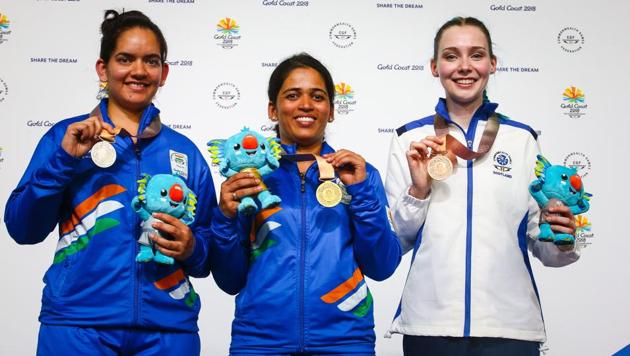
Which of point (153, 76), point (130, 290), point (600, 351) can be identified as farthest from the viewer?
point (600, 351)

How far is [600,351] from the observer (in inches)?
152

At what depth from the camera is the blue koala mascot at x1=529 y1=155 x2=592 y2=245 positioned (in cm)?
194

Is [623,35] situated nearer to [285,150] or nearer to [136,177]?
[285,150]

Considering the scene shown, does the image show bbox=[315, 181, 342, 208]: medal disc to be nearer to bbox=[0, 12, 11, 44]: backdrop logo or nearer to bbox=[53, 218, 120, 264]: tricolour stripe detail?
bbox=[53, 218, 120, 264]: tricolour stripe detail

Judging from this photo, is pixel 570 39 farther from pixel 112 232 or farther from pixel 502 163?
pixel 112 232

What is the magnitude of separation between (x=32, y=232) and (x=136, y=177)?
0.30 metres

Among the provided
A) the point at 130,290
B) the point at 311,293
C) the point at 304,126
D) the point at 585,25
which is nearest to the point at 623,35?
the point at 585,25

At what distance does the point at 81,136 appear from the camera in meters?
1.83

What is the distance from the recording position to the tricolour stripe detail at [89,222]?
186 centimetres

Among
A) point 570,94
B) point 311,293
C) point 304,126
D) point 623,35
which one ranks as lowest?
point 311,293

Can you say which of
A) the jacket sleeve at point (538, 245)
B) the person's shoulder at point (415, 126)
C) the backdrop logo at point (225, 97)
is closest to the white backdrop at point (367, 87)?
the backdrop logo at point (225, 97)

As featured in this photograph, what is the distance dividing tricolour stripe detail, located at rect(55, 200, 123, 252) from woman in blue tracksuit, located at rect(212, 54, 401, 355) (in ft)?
0.91

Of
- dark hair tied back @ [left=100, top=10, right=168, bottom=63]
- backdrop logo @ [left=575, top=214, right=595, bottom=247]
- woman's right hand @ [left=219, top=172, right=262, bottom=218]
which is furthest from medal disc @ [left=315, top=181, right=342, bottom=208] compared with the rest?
backdrop logo @ [left=575, top=214, right=595, bottom=247]

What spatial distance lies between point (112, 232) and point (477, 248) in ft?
3.24
